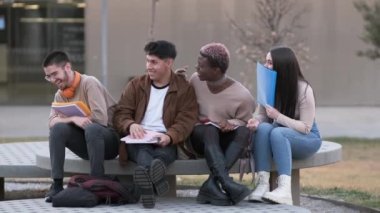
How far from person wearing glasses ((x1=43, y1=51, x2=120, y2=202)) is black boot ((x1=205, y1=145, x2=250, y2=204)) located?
0.74m

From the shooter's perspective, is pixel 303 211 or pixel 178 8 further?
pixel 178 8

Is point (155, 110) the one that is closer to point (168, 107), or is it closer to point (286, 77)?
point (168, 107)

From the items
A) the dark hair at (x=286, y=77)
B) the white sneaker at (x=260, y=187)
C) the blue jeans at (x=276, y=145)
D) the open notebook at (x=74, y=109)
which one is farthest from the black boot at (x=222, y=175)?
the open notebook at (x=74, y=109)

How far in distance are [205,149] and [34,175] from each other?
1.90m

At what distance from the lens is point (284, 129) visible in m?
5.85

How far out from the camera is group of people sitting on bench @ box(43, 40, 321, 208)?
18.8 feet

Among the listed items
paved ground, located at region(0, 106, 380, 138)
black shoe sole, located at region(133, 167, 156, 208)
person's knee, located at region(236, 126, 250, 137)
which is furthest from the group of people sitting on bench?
paved ground, located at region(0, 106, 380, 138)

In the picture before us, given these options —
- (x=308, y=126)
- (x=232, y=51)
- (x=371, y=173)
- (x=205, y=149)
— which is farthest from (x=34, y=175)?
(x=232, y=51)

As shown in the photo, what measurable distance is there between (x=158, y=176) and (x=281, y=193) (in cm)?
95

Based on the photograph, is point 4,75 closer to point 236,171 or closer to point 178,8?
point 178,8

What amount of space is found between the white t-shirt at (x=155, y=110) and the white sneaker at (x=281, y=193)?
94 centimetres

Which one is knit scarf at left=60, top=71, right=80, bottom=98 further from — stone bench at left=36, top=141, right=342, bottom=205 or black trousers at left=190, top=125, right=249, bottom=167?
black trousers at left=190, top=125, right=249, bottom=167

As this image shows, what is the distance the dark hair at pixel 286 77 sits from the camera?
598 centimetres

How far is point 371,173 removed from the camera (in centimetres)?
1081
